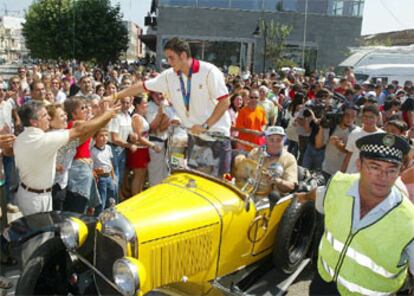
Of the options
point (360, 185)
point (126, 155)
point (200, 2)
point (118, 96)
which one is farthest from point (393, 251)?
point (200, 2)

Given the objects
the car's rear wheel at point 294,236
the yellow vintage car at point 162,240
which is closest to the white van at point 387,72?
the car's rear wheel at point 294,236

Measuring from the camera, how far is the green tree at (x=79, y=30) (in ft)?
105

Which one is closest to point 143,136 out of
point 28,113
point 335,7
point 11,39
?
point 28,113

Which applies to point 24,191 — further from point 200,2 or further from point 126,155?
point 200,2

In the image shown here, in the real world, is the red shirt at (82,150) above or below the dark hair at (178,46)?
below

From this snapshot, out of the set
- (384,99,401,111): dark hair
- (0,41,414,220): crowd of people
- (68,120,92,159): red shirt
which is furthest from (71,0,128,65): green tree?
(68,120,92,159): red shirt

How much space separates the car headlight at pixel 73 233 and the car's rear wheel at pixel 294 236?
5.71 feet

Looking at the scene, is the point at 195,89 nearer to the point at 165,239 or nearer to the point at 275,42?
the point at 165,239

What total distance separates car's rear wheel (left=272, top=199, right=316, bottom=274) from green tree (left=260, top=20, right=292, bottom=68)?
22.0 metres

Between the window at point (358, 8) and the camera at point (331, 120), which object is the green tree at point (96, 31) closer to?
the window at point (358, 8)

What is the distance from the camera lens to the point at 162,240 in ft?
9.55

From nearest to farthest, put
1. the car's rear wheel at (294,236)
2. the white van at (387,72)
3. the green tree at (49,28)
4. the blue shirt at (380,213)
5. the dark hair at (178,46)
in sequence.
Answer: the blue shirt at (380,213) < the car's rear wheel at (294,236) < the dark hair at (178,46) < the white van at (387,72) < the green tree at (49,28)

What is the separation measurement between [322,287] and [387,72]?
49.9ft

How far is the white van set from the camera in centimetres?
1543
